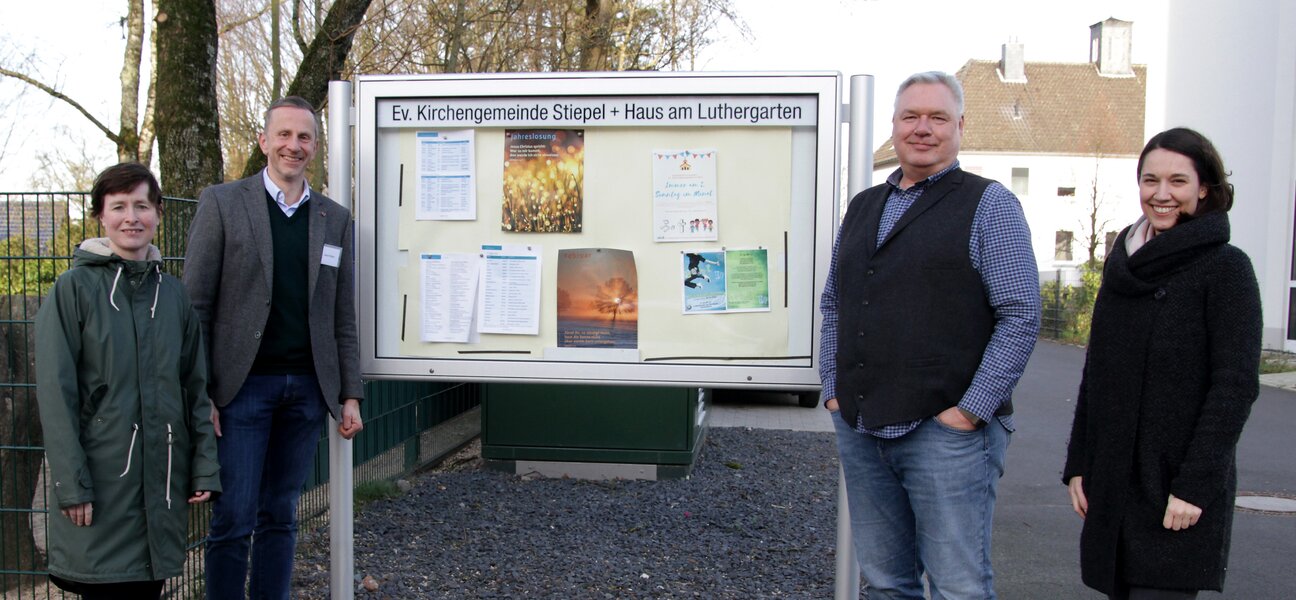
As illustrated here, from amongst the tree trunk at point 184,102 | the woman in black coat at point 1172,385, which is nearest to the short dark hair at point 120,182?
the tree trunk at point 184,102

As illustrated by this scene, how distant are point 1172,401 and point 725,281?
145cm

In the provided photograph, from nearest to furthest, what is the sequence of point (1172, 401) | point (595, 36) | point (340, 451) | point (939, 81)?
1. point (1172, 401)
2. point (939, 81)
3. point (340, 451)
4. point (595, 36)

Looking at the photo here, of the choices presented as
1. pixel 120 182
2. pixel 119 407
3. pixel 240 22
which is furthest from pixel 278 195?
pixel 240 22

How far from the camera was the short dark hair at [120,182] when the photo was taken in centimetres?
291

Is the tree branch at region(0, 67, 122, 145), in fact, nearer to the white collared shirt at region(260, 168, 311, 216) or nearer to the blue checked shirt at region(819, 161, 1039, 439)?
the white collared shirt at region(260, 168, 311, 216)

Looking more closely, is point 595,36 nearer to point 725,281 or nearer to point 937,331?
point 725,281

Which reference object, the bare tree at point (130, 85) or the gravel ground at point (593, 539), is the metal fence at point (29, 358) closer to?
the gravel ground at point (593, 539)

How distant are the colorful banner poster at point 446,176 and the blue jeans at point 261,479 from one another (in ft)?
2.42

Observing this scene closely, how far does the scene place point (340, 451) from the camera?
372 cm

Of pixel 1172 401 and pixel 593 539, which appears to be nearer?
pixel 1172 401

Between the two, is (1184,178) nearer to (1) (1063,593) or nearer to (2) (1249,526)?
(1) (1063,593)

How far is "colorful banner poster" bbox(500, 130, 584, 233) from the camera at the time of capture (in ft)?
11.5

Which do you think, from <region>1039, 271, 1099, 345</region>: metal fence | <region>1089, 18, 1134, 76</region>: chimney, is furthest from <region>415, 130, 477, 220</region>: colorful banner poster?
<region>1089, 18, 1134, 76</region>: chimney

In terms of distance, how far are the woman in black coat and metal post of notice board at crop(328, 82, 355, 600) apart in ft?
8.06
